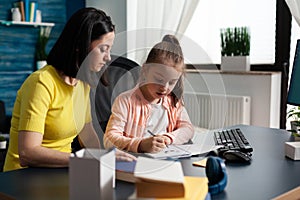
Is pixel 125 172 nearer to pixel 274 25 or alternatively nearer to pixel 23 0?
pixel 274 25

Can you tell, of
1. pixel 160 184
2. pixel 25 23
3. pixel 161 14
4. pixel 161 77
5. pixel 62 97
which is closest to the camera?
pixel 160 184

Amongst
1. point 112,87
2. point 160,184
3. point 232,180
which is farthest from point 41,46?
point 160,184

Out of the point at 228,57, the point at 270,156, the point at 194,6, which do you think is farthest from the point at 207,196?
the point at 194,6

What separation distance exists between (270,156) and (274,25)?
76.0 inches

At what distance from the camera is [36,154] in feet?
3.81

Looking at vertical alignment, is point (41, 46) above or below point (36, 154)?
above

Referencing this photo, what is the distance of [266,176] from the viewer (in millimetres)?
1038

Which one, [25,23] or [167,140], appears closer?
[167,140]

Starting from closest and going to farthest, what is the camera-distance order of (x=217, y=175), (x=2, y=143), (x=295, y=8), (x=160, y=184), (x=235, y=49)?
(x=160, y=184), (x=217, y=175), (x=295, y=8), (x=2, y=143), (x=235, y=49)

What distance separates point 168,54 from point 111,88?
32 centimetres

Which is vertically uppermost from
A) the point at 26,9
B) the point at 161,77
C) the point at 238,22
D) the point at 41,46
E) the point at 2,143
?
the point at 26,9

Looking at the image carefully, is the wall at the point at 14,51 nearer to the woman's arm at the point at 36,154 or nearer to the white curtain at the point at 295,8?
the white curtain at the point at 295,8

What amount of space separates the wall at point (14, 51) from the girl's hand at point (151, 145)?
2.97 m

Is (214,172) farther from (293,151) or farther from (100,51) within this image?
(100,51)
